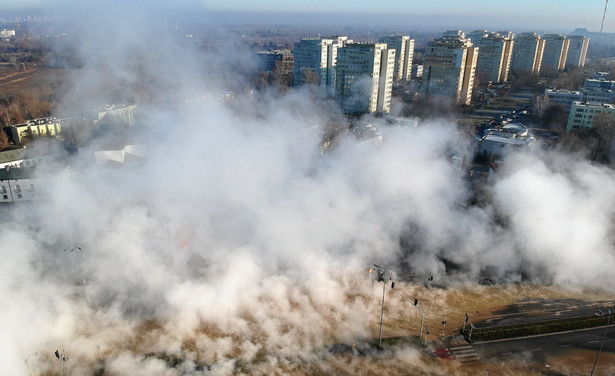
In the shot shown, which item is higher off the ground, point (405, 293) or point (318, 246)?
point (318, 246)

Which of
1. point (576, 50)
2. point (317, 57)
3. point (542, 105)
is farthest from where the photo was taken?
point (576, 50)

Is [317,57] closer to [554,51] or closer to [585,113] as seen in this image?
[585,113]

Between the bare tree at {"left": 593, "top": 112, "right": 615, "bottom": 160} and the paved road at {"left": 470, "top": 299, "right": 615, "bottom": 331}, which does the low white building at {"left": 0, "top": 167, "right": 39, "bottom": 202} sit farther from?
the bare tree at {"left": 593, "top": 112, "right": 615, "bottom": 160}

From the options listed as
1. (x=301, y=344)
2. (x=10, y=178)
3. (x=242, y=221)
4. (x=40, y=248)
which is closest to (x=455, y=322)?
(x=301, y=344)

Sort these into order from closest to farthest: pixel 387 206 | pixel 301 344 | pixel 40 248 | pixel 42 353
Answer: pixel 42 353 → pixel 301 344 → pixel 40 248 → pixel 387 206

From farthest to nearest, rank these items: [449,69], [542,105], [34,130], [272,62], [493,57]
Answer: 1. [493,57]
2. [449,69]
3. [542,105]
4. [272,62]
5. [34,130]

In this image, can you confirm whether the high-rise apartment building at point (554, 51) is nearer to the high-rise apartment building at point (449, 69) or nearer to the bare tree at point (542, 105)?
the bare tree at point (542, 105)

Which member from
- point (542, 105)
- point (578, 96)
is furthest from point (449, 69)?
point (578, 96)

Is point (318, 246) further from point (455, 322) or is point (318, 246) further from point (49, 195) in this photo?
point (49, 195)
